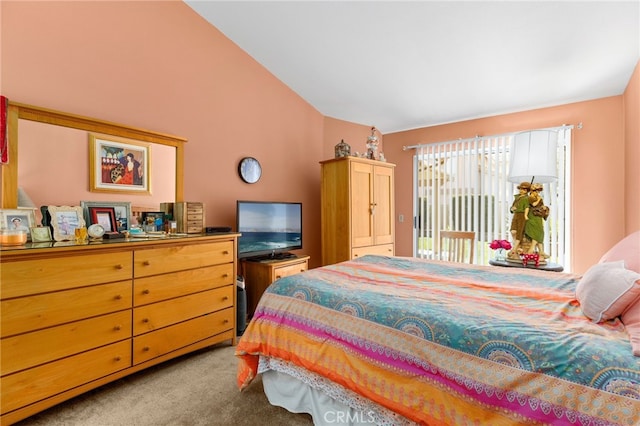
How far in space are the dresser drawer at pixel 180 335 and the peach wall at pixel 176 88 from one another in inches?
40.3

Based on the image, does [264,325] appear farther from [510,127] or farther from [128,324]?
[510,127]

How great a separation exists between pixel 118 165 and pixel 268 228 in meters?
1.51

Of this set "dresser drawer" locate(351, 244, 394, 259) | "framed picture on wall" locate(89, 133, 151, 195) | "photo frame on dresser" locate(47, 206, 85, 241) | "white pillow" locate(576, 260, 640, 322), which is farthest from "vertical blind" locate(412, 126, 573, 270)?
"photo frame on dresser" locate(47, 206, 85, 241)

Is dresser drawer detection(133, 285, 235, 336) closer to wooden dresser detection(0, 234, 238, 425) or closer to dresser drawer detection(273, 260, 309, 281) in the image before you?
wooden dresser detection(0, 234, 238, 425)

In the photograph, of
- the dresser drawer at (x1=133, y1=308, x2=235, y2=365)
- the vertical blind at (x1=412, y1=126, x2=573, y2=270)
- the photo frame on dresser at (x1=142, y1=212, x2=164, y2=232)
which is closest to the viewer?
the dresser drawer at (x1=133, y1=308, x2=235, y2=365)

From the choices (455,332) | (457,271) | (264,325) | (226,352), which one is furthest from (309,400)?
(457,271)

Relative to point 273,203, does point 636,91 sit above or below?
above

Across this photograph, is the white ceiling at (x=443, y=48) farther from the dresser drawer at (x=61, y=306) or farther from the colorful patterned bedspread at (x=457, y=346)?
the dresser drawer at (x=61, y=306)

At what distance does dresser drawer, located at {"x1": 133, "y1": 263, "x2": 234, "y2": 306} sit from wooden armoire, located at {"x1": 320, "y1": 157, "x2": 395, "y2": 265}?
157 centimetres

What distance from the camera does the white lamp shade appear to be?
256cm

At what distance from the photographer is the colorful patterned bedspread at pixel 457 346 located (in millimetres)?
914

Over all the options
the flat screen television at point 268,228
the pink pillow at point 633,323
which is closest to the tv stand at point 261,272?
the flat screen television at point 268,228

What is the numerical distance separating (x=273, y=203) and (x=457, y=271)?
2.02 m

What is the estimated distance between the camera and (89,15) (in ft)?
7.42
